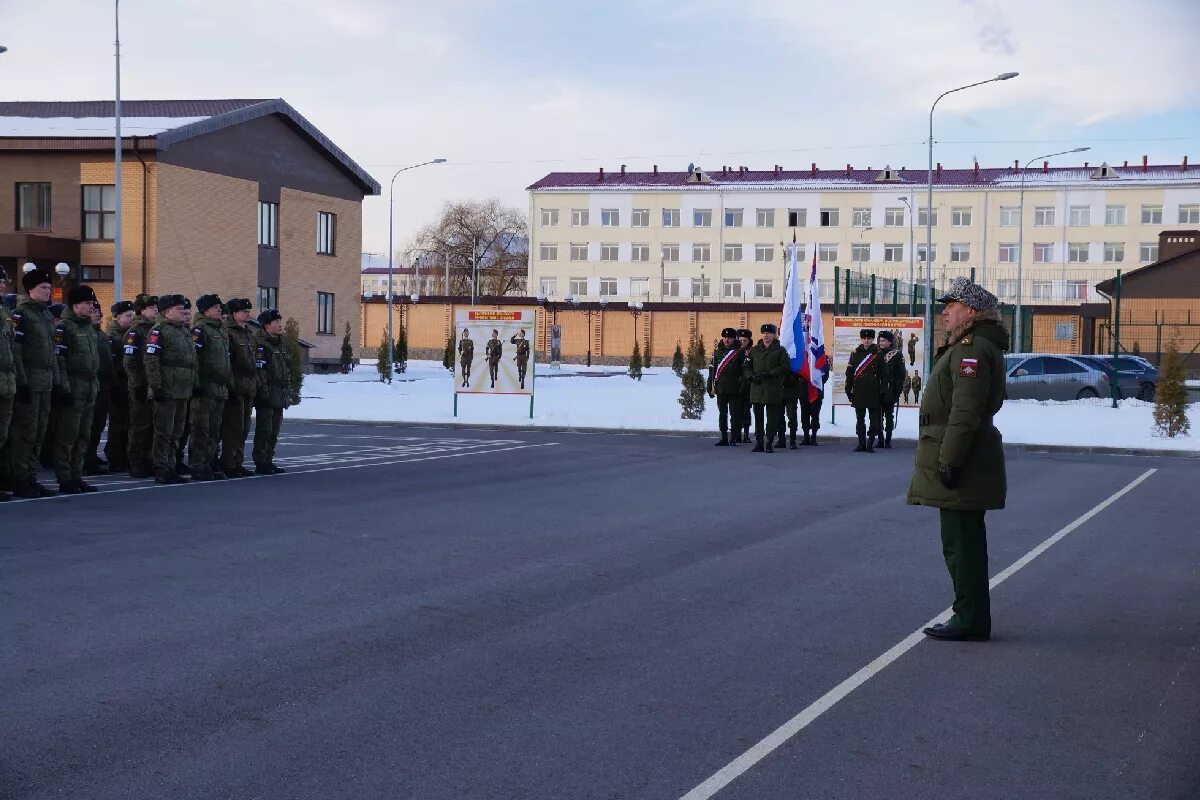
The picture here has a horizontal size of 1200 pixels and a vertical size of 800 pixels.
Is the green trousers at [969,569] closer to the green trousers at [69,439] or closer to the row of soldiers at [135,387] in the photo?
the row of soldiers at [135,387]

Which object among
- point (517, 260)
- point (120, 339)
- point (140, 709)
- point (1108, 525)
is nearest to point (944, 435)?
point (140, 709)

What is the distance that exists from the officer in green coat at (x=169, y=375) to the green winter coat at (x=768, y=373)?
9.21m

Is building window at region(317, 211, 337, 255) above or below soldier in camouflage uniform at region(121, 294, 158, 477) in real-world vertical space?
above

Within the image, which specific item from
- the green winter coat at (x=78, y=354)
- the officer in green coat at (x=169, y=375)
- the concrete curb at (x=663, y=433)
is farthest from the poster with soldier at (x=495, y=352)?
the green winter coat at (x=78, y=354)

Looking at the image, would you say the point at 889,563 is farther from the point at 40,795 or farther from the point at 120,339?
the point at 120,339

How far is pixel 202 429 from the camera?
51.9 ft

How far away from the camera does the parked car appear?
38.3 meters

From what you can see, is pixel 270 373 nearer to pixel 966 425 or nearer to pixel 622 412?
pixel 966 425

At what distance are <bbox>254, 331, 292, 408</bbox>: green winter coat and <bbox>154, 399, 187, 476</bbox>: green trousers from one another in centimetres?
126

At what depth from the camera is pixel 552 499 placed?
1429 centimetres

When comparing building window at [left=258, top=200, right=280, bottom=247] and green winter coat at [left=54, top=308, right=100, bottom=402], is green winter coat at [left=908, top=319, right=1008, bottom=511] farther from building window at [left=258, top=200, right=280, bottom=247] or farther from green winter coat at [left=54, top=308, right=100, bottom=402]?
building window at [left=258, top=200, right=280, bottom=247]

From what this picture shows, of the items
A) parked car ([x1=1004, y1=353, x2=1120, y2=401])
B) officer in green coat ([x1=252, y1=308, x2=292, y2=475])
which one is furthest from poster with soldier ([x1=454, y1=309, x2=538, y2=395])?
parked car ([x1=1004, y1=353, x2=1120, y2=401])

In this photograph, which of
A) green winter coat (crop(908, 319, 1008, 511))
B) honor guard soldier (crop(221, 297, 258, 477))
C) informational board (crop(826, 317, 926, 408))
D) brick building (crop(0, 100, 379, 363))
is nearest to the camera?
green winter coat (crop(908, 319, 1008, 511))

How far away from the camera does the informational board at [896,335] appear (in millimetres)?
27281
